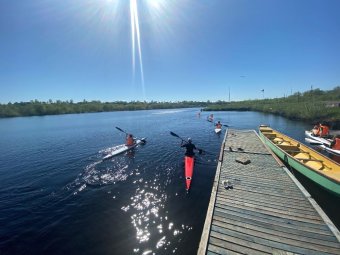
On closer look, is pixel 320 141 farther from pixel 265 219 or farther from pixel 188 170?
pixel 265 219

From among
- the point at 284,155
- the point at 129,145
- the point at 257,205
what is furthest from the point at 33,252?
the point at 284,155

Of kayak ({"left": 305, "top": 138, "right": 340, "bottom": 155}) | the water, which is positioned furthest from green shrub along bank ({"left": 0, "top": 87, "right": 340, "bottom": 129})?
the water

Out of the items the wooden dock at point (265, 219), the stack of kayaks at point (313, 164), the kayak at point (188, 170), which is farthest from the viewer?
the kayak at point (188, 170)

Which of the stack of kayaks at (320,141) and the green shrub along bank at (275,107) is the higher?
the green shrub along bank at (275,107)

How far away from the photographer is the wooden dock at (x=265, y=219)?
20.3 feet

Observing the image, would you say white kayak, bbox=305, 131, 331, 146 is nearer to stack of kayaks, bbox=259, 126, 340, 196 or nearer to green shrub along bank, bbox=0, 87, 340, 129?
stack of kayaks, bbox=259, 126, 340, 196

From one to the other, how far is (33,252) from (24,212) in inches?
152

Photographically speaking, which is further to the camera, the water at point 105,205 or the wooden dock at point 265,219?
the water at point 105,205

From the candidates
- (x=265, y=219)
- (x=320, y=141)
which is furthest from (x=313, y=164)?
(x=320, y=141)

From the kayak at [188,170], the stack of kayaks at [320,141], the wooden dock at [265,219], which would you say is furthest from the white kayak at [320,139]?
the kayak at [188,170]

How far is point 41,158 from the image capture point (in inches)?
851

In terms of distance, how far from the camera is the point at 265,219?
24.9 ft

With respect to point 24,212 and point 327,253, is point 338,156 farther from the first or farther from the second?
point 24,212

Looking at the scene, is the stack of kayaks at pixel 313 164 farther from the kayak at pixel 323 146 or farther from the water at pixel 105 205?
the kayak at pixel 323 146
